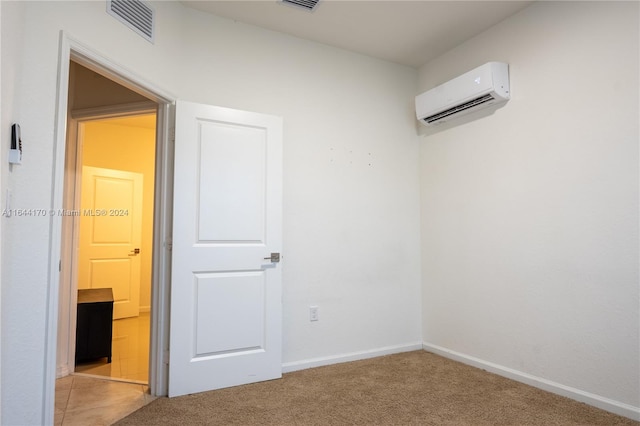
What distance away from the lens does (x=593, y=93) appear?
2492 millimetres

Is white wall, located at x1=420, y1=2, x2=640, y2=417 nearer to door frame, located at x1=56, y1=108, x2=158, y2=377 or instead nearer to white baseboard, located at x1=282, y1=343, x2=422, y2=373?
white baseboard, located at x1=282, y1=343, x2=422, y2=373

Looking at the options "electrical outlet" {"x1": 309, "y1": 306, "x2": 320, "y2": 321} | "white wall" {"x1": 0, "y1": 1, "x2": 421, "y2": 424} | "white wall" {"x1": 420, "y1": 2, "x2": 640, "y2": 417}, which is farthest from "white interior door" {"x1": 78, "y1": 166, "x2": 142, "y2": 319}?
"white wall" {"x1": 420, "y1": 2, "x2": 640, "y2": 417}

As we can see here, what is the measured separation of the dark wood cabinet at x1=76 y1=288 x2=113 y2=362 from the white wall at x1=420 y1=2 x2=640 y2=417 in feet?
9.82

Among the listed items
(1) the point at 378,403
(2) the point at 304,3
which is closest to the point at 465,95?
(2) the point at 304,3

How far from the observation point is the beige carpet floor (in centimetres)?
224

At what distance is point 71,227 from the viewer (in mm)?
3230

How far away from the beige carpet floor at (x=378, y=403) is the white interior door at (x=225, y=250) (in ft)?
0.68

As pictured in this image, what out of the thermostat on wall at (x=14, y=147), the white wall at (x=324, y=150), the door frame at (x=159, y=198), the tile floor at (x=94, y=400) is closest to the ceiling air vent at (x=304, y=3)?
the white wall at (x=324, y=150)

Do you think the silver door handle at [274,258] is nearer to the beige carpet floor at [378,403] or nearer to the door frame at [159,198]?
the door frame at [159,198]

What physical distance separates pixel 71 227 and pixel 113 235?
213 cm

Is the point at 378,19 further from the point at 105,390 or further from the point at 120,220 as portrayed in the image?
the point at 120,220

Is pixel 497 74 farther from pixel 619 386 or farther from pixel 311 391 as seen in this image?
pixel 311 391

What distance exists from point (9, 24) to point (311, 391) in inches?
100

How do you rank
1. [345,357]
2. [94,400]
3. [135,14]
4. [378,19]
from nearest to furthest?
[135,14] < [94,400] < [378,19] < [345,357]
